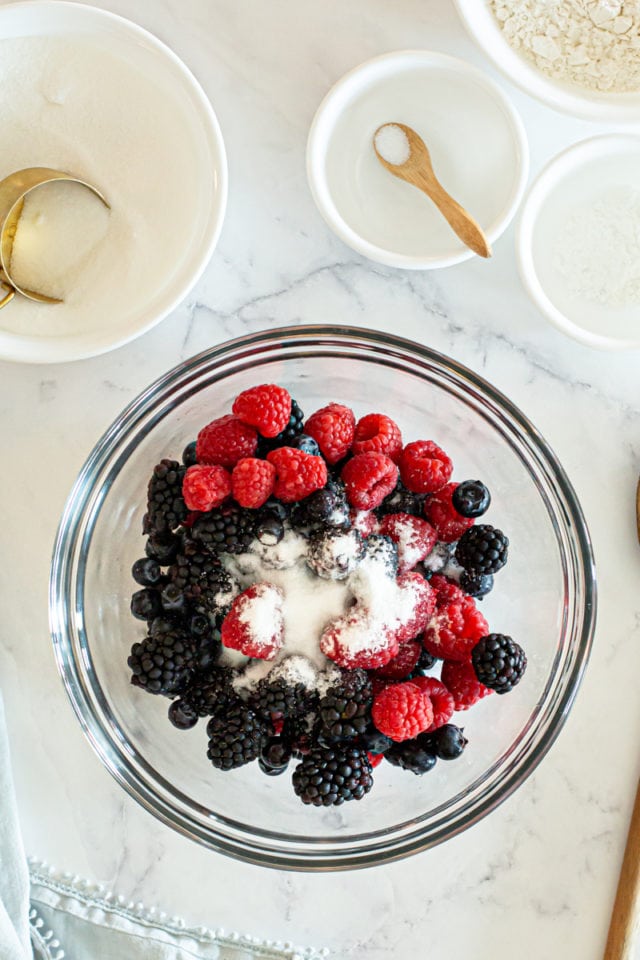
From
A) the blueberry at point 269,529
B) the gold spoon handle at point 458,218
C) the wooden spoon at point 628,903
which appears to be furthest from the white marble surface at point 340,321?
the blueberry at point 269,529

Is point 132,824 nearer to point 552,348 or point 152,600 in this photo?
point 152,600

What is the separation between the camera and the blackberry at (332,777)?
1148 mm

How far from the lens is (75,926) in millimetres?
1482

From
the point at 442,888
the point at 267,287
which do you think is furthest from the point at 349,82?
the point at 442,888

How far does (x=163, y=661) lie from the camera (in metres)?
1.19

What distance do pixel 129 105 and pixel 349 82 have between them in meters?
0.38

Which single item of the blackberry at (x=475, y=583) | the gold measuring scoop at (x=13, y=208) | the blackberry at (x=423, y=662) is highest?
the gold measuring scoop at (x=13, y=208)

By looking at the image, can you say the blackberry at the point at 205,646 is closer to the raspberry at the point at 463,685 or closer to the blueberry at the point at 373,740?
the blueberry at the point at 373,740

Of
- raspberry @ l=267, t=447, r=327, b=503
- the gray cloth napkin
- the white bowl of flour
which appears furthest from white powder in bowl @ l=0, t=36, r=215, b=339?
the gray cloth napkin

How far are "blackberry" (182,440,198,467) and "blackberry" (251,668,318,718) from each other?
0.34 metres

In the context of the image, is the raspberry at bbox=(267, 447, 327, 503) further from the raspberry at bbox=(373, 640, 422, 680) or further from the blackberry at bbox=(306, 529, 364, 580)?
the raspberry at bbox=(373, 640, 422, 680)

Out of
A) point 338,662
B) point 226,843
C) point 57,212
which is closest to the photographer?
point 338,662

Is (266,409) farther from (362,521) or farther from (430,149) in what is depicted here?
(430,149)

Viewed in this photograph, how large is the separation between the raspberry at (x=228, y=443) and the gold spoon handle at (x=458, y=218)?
1.62ft
